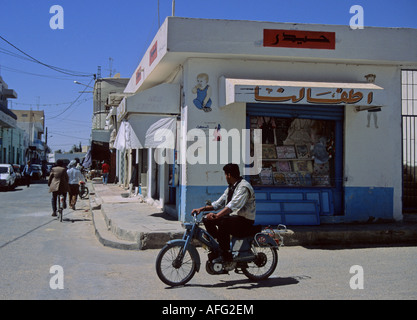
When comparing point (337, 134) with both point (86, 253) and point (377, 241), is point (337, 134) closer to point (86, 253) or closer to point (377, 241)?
point (377, 241)

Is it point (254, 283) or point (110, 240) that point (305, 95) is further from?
point (110, 240)

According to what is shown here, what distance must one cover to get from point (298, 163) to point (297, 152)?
0.89 feet

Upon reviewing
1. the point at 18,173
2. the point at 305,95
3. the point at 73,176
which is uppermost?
the point at 305,95

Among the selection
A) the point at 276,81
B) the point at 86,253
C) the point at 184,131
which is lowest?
the point at 86,253

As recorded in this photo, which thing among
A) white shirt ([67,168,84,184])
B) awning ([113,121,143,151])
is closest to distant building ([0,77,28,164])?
white shirt ([67,168,84,184])

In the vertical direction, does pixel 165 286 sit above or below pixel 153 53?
below

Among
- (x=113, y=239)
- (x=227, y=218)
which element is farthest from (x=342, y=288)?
(x=113, y=239)

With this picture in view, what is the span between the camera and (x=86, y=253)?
26.7 feet

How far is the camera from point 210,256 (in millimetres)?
5934

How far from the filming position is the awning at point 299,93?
9.07 m

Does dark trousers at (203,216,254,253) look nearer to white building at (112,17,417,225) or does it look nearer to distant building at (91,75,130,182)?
white building at (112,17,417,225)

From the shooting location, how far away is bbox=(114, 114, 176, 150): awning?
1073 cm

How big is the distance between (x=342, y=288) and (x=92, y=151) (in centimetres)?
2806

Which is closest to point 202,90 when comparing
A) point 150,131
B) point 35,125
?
point 150,131
